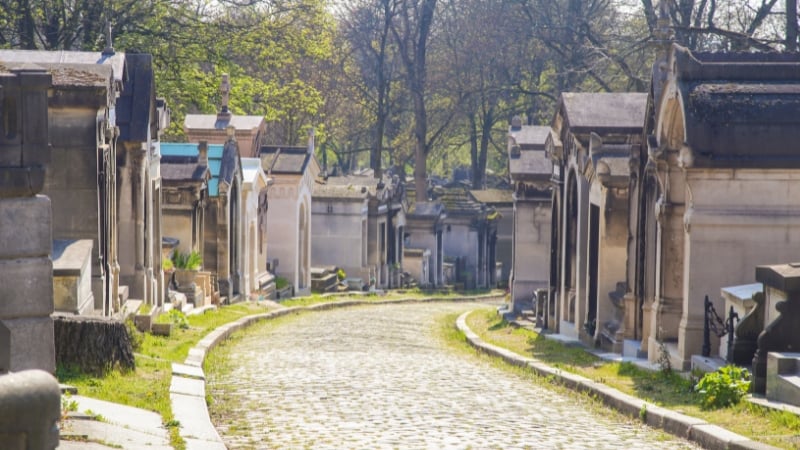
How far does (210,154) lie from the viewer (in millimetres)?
26938

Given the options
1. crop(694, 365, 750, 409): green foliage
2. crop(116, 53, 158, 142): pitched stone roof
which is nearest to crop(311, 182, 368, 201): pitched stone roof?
crop(116, 53, 158, 142): pitched stone roof

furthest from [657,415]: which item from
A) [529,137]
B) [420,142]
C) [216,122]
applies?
[420,142]

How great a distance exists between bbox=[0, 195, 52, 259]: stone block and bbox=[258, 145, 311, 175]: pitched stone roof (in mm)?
25952

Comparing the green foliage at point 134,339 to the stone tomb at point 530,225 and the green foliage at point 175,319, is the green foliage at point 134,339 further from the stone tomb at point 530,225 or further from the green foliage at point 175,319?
the stone tomb at point 530,225

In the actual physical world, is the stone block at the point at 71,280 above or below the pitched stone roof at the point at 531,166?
below

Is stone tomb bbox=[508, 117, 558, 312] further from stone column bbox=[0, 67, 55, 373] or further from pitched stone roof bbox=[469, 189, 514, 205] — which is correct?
stone column bbox=[0, 67, 55, 373]

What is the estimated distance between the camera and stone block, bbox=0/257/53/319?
6902mm

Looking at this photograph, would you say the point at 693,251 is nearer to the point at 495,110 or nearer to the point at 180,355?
the point at 180,355

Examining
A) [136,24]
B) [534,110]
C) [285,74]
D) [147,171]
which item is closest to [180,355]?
[147,171]

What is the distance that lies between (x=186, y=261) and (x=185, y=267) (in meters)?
0.24

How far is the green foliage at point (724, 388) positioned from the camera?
398 inches

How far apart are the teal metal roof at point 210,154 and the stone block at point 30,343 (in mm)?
18661

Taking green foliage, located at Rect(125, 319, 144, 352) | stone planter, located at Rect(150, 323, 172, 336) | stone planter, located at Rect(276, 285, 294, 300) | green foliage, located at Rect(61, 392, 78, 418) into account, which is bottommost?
stone planter, located at Rect(276, 285, 294, 300)

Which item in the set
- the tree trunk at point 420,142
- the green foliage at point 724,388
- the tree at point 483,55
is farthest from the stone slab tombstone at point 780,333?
Answer: the tree trunk at point 420,142
